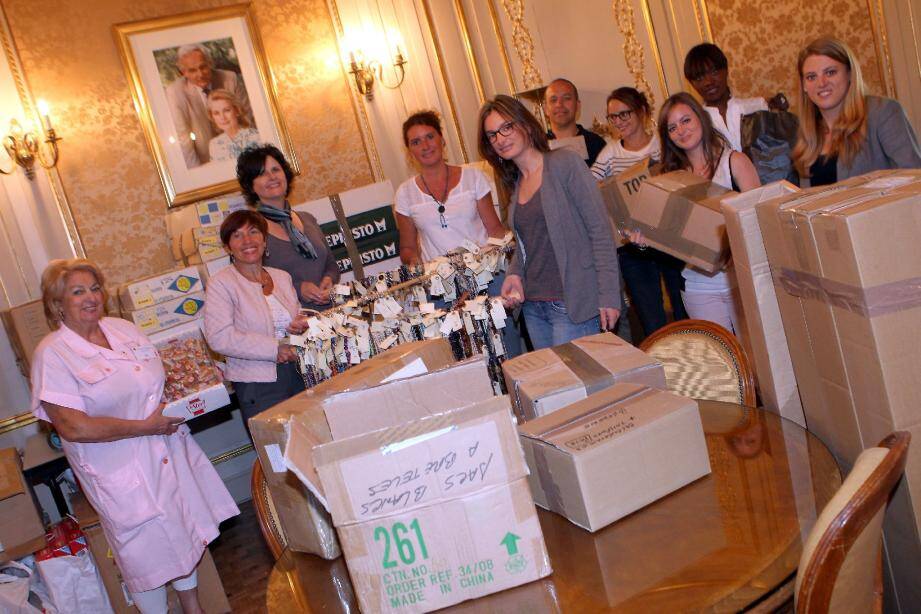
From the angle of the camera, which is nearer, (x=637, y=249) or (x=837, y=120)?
(x=837, y=120)

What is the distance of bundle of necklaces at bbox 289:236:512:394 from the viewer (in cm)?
266

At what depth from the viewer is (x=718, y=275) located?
9.14ft

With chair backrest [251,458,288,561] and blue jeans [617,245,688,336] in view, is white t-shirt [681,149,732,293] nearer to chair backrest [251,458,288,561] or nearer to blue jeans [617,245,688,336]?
blue jeans [617,245,688,336]

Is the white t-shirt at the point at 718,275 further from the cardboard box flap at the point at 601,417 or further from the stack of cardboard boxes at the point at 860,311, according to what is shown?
the cardboard box flap at the point at 601,417

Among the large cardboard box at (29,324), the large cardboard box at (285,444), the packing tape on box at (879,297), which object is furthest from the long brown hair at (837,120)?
the large cardboard box at (29,324)

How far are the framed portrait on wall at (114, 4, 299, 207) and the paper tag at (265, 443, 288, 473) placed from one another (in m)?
3.59

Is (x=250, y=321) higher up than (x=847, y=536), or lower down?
higher up

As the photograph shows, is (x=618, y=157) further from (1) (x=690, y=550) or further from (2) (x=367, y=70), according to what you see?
(1) (x=690, y=550)

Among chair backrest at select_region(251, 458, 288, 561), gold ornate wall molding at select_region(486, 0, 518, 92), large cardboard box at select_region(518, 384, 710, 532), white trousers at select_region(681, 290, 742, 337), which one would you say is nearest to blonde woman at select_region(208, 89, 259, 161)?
gold ornate wall molding at select_region(486, 0, 518, 92)

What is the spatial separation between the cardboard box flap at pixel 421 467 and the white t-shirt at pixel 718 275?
169 cm

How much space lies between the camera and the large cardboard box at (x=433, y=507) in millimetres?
1227

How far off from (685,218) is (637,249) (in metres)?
1.16

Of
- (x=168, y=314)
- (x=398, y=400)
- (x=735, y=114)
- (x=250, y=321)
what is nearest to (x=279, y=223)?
(x=250, y=321)

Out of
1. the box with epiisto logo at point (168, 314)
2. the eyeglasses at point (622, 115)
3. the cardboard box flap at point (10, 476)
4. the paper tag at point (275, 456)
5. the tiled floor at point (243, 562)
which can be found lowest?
the tiled floor at point (243, 562)
